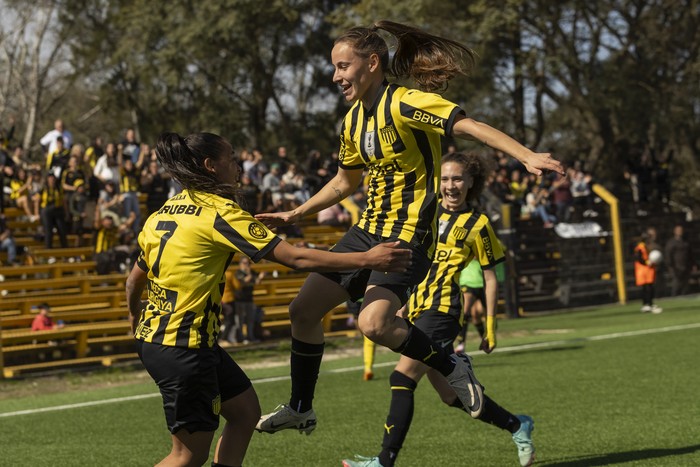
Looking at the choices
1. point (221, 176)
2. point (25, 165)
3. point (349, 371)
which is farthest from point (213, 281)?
point (25, 165)

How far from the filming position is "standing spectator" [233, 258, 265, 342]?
18828 mm

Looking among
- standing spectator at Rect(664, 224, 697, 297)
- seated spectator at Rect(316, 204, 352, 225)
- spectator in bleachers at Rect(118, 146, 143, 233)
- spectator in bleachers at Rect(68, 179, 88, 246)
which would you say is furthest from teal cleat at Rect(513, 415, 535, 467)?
standing spectator at Rect(664, 224, 697, 297)

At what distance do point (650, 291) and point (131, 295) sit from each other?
63.4 ft

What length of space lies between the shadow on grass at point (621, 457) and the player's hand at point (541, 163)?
8.96ft

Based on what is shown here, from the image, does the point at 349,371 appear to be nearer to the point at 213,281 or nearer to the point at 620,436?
the point at 620,436

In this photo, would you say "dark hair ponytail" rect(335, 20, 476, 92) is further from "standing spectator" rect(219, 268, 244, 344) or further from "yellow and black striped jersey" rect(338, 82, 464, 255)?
"standing spectator" rect(219, 268, 244, 344)

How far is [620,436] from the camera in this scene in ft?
26.2

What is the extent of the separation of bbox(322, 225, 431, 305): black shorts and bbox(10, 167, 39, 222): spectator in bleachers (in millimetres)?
14876

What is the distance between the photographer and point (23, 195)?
20.3 meters

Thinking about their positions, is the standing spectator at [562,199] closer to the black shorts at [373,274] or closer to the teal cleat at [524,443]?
the teal cleat at [524,443]

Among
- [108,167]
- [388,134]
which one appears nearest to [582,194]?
[108,167]

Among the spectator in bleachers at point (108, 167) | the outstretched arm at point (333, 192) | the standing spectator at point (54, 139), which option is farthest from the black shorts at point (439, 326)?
the spectator in bleachers at point (108, 167)

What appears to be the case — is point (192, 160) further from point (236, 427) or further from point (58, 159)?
point (58, 159)

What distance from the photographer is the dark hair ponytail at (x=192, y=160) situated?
5.04m
